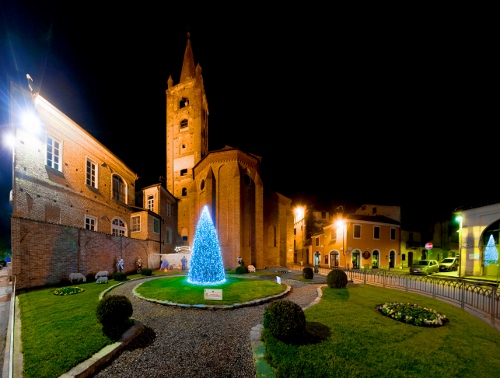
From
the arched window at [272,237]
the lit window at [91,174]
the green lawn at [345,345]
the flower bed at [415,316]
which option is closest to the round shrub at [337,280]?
the green lawn at [345,345]

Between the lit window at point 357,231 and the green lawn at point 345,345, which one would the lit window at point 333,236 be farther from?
the green lawn at point 345,345

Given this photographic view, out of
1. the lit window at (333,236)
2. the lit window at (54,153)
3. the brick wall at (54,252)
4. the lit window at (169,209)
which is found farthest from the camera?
the lit window at (333,236)

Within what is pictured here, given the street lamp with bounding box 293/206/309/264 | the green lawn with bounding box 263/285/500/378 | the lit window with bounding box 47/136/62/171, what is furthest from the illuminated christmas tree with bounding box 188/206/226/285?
the street lamp with bounding box 293/206/309/264

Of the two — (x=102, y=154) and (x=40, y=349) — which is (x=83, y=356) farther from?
(x=102, y=154)

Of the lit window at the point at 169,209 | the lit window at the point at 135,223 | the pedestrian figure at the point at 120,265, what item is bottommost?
the pedestrian figure at the point at 120,265

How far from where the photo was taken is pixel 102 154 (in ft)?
75.7

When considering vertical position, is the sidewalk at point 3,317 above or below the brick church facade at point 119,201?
below

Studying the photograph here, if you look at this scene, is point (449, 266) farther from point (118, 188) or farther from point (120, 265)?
point (118, 188)

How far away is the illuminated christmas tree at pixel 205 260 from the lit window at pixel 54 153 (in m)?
13.0

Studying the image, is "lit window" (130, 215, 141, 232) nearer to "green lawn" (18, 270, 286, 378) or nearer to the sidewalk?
the sidewalk

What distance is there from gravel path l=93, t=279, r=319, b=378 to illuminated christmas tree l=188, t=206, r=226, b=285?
16.8 ft

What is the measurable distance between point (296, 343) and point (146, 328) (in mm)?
4889

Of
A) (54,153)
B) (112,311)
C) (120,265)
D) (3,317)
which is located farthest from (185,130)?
(112,311)

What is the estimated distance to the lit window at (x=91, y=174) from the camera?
Answer: 21.0m
